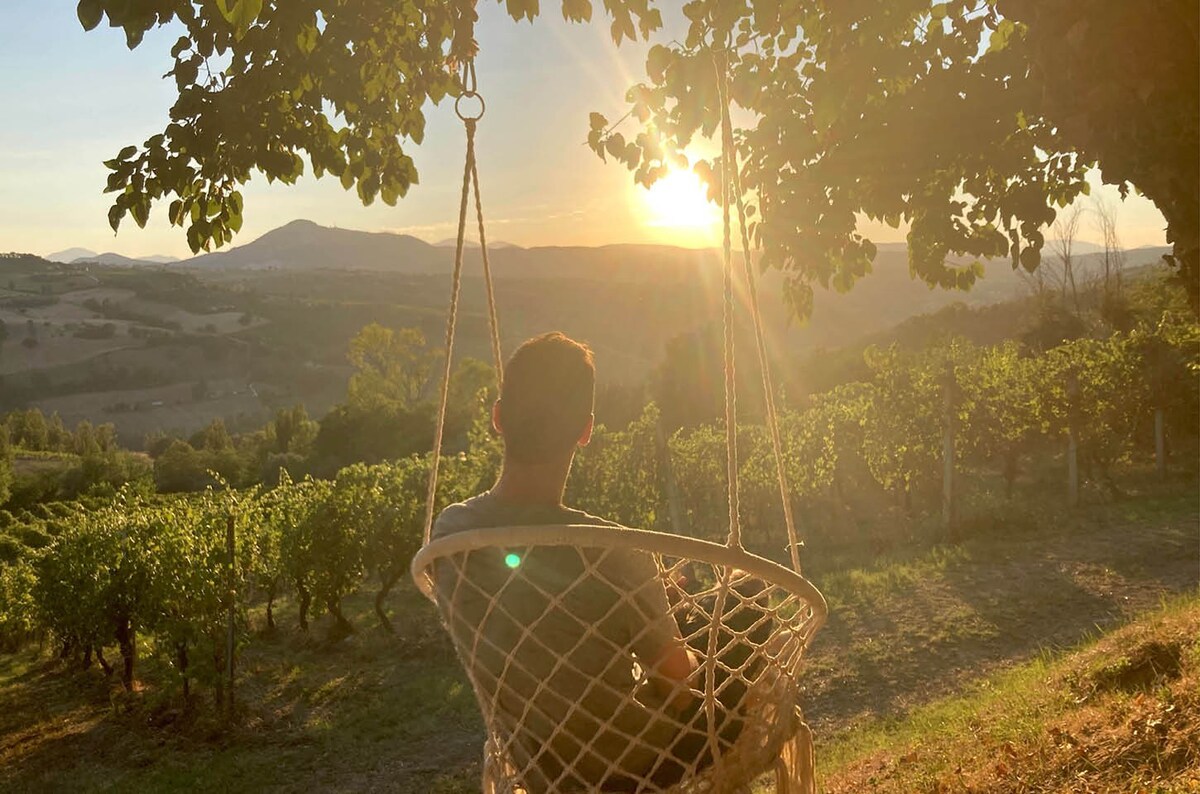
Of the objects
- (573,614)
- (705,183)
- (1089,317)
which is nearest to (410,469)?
(705,183)

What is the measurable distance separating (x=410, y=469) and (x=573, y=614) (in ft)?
41.0

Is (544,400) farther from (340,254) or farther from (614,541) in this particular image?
(340,254)

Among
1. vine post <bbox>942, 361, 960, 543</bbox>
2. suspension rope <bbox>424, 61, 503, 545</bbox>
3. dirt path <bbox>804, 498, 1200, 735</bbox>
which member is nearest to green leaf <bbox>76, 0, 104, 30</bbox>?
suspension rope <bbox>424, 61, 503, 545</bbox>

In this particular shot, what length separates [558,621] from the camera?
5.16 ft

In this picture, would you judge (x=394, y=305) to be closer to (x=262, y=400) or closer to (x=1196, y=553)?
(x=262, y=400)

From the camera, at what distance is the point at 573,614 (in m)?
1.53

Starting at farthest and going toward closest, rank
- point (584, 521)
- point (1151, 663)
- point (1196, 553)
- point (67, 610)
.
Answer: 1. point (1196, 553)
2. point (67, 610)
3. point (1151, 663)
4. point (584, 521)

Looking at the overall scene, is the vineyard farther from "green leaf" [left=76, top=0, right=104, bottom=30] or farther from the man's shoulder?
the man's shoulder

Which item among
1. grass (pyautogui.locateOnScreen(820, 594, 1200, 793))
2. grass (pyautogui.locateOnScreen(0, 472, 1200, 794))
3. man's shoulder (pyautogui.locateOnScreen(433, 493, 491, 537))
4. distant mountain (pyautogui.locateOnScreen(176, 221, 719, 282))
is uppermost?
distant mountain (pyautogui.locateOnScreen(176, 221, 719, 282))

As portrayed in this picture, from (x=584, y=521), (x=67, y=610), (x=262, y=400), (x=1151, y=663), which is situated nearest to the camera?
(x=584, y=521)

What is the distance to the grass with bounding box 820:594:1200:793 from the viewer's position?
300cm

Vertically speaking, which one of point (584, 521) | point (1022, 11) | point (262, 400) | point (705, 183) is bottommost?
point (262, 400)

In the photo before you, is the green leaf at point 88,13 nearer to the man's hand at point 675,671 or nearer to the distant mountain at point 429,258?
the man's hand at point 675,671

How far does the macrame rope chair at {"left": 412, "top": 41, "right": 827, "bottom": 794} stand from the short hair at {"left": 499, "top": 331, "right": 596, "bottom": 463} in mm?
227
